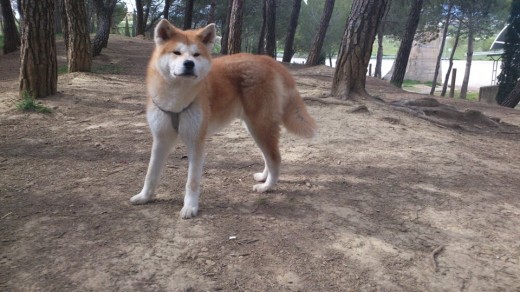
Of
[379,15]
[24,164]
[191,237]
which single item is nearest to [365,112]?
[379,15]

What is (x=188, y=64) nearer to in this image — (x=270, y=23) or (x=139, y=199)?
(x=139, y=199)

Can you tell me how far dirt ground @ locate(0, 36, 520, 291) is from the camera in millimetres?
2734

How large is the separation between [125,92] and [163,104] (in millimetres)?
5272

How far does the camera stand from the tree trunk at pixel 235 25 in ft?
37.5

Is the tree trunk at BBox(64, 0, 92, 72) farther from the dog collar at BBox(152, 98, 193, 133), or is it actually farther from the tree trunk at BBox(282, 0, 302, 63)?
the tree trunk at BBox(282, 0, 302, 63)

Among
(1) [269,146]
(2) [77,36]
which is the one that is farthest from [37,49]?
(1) [269,146]

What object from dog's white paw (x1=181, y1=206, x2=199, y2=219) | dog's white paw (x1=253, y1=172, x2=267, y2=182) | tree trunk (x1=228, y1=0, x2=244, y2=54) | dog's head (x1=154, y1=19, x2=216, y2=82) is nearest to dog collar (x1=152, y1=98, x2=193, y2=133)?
dog's head (x1=154, y1=19, x2=216, y2=82)

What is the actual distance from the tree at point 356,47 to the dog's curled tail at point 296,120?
3.70m

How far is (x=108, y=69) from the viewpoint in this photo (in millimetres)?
10914

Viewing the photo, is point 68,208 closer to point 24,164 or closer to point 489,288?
point 24,164

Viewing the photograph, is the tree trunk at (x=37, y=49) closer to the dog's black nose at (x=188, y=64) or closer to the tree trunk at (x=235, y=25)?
the dog's black nose at (x=188, y=64)

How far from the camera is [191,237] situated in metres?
3.16

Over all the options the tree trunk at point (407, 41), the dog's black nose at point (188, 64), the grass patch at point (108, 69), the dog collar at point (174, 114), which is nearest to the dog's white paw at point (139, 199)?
the dog collar at point (174, 114)

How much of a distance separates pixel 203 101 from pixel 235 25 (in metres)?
8.69
